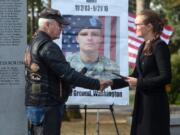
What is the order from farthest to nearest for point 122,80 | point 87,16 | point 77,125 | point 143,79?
point 77,125 < point 87,16 < point 122,80 < point 143,79

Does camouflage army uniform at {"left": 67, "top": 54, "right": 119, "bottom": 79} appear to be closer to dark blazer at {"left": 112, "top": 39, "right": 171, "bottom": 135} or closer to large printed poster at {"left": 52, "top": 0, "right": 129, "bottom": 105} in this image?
large printed poster at {"left": 52, "top": 0, "right": 129, "bottom": 105}

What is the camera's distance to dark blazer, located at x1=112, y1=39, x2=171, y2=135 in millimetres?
5402

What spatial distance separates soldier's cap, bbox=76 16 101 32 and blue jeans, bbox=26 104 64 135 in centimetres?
267

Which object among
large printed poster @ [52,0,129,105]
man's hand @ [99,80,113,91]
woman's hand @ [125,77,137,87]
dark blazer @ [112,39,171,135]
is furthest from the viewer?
large printed poster @ [52,0,129,105]

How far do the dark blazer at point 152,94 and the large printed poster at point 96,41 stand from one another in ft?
8.53

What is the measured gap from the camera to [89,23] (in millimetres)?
8258

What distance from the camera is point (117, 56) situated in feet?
27.5

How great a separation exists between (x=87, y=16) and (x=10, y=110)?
202 centimetres

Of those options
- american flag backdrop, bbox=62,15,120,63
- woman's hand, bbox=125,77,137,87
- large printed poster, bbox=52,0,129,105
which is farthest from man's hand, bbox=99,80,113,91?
american flag backdrop, bbox=62,15,120,63

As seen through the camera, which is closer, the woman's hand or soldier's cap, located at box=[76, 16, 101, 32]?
the woman's hand

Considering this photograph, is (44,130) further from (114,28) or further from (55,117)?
(114,28)

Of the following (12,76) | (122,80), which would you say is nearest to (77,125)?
(12,76)

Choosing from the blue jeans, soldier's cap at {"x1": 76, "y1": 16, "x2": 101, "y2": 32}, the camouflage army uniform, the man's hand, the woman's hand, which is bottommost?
the blue jeans

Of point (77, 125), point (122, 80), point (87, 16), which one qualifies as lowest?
point (77, 125)
